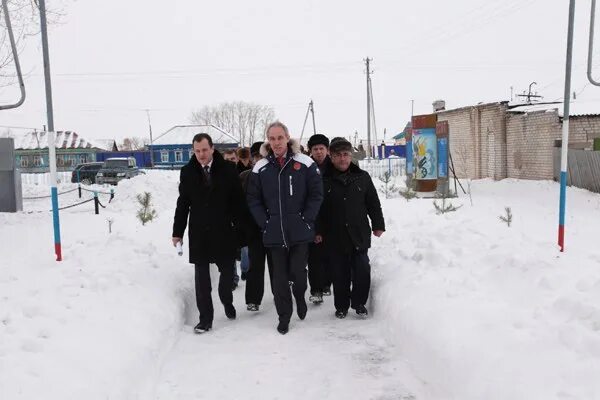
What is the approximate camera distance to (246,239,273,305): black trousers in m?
5.49

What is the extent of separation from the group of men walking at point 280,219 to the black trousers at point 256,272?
0.01m

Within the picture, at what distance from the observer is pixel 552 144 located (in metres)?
19.7

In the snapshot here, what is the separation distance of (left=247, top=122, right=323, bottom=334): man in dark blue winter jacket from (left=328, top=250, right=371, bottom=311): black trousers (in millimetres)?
459

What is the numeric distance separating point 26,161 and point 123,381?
195 ft

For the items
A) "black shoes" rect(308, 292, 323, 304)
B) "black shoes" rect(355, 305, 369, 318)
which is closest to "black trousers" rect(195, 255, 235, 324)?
"black shoes" rect(308, 292, 323, 304)

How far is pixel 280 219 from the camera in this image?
15.7 feet

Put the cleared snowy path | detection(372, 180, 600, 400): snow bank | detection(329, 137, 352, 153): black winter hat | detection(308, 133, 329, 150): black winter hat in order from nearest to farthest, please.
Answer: detection(372, 180, 600, 400): snow bank
the cleared snowy path
detection(329, 137, 352, 153): black winter hat
detection(308, 133, 329, 150): black winter hat

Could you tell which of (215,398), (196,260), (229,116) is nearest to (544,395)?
(215,398)

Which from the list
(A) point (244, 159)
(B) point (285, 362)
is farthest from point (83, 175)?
(B) point (285, 362)

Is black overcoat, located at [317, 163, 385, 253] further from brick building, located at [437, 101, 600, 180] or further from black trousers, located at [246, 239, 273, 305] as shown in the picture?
brick building, located at [437, 101, 600, 180]

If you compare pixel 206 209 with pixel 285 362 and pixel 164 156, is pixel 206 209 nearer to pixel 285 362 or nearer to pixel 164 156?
pixel 285 362

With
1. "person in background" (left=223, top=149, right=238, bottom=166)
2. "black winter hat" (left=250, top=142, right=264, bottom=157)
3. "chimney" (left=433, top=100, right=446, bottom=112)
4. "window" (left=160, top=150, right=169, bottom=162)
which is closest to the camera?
"black winter hat" (left=250, top=142, right=264, bottom=157)

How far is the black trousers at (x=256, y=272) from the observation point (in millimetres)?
5488

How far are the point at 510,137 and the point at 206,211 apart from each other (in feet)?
65.8
